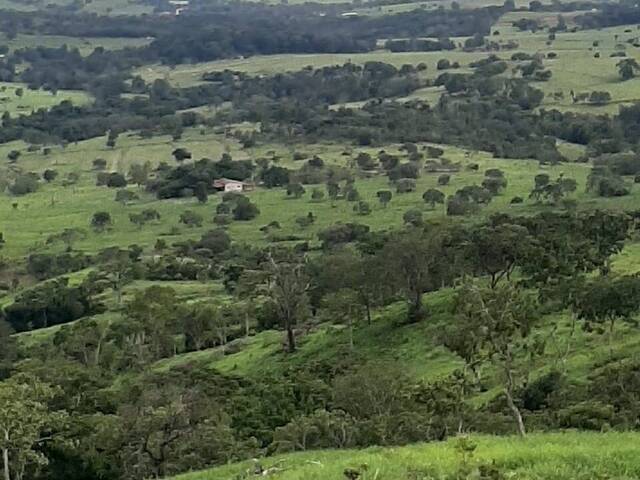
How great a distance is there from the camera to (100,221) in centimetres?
10069

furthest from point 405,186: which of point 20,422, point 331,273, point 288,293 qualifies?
point 20,422

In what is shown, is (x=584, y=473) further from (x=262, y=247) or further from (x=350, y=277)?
(x=262, y=247)

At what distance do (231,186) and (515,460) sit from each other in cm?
10000

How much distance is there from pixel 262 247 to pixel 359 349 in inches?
1483

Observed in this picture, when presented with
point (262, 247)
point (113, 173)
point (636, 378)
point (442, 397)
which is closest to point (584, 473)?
point (442, 397)

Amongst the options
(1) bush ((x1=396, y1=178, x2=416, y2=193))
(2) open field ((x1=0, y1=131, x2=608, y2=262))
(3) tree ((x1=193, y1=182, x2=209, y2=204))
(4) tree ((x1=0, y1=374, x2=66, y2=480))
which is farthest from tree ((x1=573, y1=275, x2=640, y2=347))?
(3) tree ((x1=193, y1=182, x2=209, y2=204))

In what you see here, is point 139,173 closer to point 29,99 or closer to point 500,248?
point 29,99

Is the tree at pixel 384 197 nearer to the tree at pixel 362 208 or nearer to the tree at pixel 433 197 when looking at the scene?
the tree at pixel 362 208

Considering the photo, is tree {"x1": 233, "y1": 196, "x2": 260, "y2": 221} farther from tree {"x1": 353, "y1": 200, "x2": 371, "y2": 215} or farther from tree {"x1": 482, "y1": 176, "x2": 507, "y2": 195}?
tree {"x1": 482, "y1": 176, "x2": 507, "y2": 195}

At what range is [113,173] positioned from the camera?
12288 centimetres

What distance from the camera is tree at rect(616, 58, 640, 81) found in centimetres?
15175

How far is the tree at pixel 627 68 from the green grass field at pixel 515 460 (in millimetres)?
144221

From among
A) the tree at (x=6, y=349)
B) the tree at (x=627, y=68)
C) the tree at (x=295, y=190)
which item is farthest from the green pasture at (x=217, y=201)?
the tree at (x=627, y=68)

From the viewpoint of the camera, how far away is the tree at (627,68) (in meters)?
152
